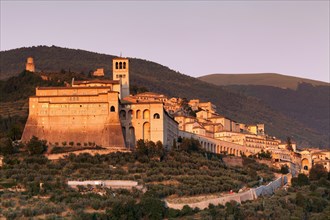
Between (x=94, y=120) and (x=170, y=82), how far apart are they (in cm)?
10092

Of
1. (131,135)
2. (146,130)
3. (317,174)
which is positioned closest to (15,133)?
(131,135)

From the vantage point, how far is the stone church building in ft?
234

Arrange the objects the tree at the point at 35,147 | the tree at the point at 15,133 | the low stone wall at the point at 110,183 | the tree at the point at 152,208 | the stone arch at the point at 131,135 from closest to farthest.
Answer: the tree at the point at 152,208, the low stone wall at the point at 110,183, the tree at the point at 35,147, the stone arch at the point at 131,135, the tree at the point at 15,133

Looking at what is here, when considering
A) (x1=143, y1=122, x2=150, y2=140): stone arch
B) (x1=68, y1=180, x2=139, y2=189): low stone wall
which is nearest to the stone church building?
(x1=143, y1=122, x2=150, y2=140): stone arch

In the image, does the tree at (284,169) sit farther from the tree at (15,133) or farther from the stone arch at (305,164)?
the tree at (15,133)

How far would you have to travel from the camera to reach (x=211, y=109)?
10856 centimetres

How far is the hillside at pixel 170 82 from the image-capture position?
527ft

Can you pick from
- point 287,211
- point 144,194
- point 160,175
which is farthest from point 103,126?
point 287,211

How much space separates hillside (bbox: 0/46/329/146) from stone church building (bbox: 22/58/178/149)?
3103 inches

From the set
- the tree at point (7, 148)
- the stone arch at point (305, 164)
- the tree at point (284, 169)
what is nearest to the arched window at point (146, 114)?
the tree at point (7, 148)

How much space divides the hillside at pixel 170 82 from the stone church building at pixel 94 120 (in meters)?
78.8

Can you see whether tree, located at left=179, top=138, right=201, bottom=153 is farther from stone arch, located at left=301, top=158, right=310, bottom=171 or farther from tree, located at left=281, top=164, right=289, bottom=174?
stone arch, located at left=301, top=158, right=310, bottom=171

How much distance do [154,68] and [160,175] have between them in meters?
118

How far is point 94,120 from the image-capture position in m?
71.9
